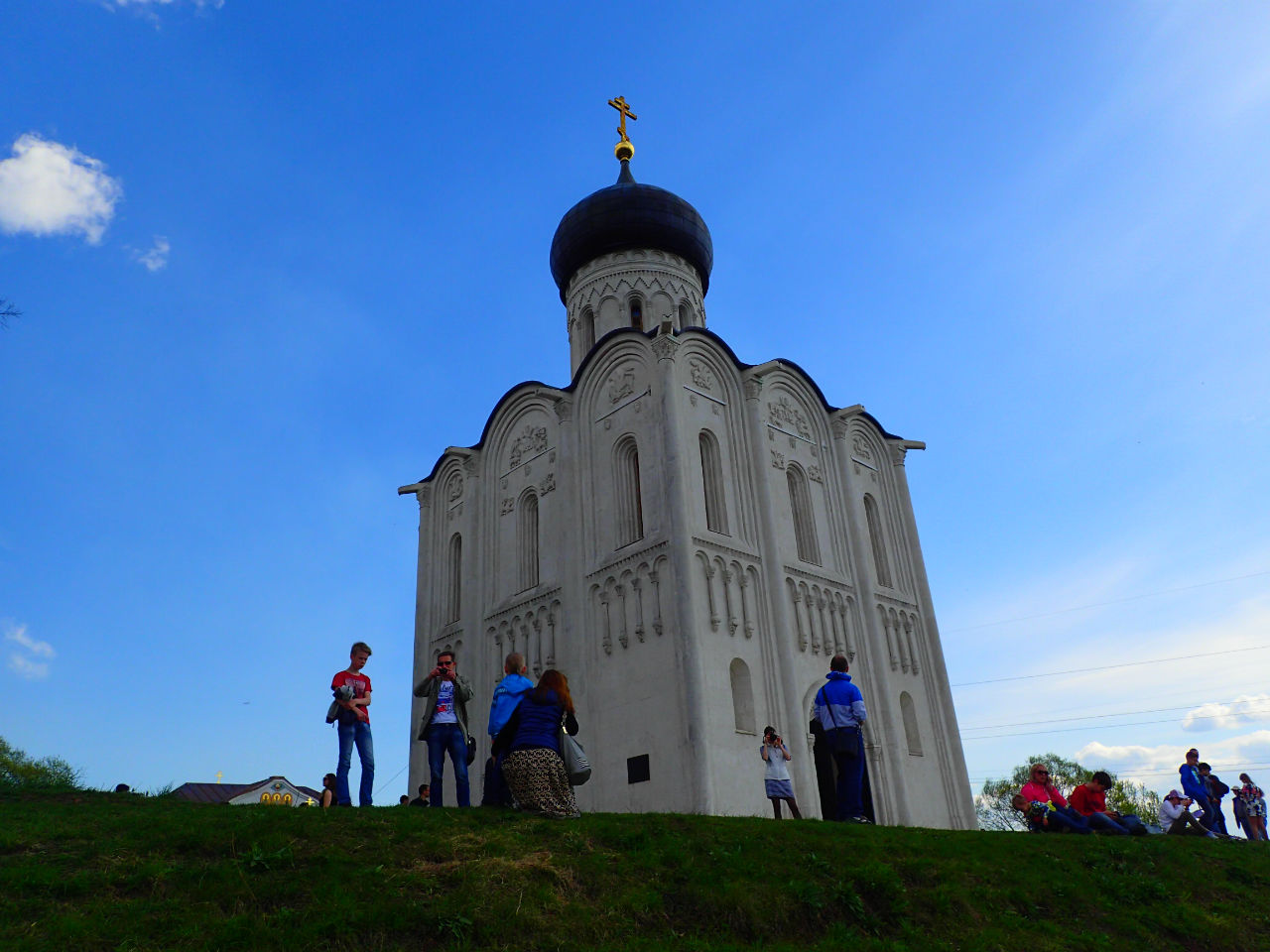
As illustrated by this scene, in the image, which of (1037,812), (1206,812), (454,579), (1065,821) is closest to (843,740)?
(1037,812)

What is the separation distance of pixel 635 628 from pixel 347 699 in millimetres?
7630

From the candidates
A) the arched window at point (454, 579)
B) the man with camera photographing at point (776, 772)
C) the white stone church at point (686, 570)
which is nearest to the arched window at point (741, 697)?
the white stone church at point (686, 570)

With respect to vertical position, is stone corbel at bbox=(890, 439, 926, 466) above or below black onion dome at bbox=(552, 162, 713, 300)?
below

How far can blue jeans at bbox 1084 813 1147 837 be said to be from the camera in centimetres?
1051

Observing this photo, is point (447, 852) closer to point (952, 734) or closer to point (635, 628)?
point (635, 628)

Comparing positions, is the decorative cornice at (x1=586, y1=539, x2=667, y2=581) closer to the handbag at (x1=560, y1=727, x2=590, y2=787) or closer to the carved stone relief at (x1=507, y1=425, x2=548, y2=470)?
the carved stone relief at (x1=507, y1=425, x2=548, y2=470)

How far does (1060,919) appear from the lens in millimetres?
7164

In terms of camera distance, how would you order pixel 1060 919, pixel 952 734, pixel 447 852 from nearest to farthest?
pixel 447 852
pixel 1060 919
pixel 952 734

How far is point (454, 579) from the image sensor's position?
21172 millimetres

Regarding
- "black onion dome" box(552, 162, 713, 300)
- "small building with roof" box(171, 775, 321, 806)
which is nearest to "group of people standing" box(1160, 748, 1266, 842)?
"black onion dome" box(552, 162, 713, 300)

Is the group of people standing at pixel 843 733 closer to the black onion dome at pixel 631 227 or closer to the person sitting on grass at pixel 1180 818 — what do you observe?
the person sitting on grass at pixel 1180 818

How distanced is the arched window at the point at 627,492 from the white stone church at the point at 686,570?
0.13ft

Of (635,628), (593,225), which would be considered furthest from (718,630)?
(593,225)

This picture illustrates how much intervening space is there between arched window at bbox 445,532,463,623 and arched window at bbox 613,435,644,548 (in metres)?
4.65
